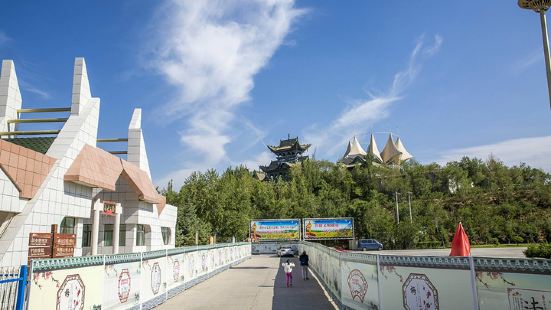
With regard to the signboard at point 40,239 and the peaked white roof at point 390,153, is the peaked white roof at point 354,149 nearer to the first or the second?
the peaked white roof at point 390,153

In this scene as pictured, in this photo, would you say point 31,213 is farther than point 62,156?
No

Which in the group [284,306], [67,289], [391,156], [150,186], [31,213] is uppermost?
[391,156]

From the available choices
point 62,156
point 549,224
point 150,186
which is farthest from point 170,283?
point 549,224

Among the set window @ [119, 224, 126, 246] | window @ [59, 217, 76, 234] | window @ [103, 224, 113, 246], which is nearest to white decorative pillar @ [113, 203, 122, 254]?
window @ [59, 217, 76, 234]

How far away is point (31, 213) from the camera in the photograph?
1538 cm

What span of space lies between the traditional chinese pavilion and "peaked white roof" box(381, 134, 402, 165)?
23586mm

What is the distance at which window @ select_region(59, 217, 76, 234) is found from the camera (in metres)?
18.6

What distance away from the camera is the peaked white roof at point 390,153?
111 metres

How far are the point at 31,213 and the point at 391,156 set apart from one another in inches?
4166

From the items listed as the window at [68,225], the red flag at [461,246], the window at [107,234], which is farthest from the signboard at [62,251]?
the red flag at [461,246]

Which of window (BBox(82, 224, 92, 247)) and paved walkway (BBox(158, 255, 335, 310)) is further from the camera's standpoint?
window (BBox(82, 224, 92, 247))

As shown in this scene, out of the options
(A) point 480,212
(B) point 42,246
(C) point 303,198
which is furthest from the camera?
(C) point 303,198

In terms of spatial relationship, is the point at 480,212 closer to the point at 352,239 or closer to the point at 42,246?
the point at 352,239

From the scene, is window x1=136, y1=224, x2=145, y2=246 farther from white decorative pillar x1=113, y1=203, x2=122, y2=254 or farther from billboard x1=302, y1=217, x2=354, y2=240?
billboard x1=302, y1=217, x2=354, y2=240
